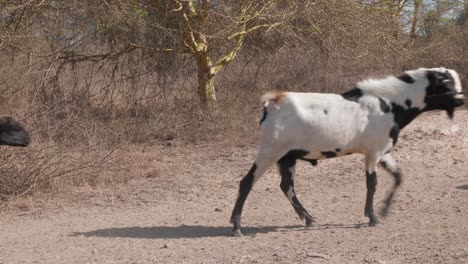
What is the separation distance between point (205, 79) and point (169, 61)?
3.37 ft

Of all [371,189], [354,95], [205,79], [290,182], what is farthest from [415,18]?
[290,182]

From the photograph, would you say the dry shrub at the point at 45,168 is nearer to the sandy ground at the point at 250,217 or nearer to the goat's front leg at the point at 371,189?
the sandy ground at the point at 250,217

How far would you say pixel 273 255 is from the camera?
21.0 feet

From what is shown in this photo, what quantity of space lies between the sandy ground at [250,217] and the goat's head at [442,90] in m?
1.23

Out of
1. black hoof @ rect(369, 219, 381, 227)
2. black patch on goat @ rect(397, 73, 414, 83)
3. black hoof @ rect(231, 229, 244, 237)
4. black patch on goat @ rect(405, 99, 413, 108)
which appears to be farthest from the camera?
black patch on goat @ rect(397, 73, 414, 83)

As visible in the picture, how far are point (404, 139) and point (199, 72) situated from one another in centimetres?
460

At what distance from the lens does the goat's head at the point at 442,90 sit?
312 inches

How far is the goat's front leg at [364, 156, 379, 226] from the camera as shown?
24.7 feet

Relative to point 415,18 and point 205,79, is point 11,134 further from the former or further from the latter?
point 415,18

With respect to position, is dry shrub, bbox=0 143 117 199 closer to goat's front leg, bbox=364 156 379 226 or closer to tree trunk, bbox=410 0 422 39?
goat's front leg, bbox=364 156 379 226

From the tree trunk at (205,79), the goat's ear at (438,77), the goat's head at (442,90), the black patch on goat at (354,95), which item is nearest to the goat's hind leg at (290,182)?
the black patch on goat at (354,95)

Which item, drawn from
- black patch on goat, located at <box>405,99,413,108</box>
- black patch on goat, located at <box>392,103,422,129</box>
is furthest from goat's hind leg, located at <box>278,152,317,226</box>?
black patch on goat, located at <box>405,99,413,108</box>

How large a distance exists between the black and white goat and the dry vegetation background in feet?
12.4

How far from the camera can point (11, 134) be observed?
21.3ft
